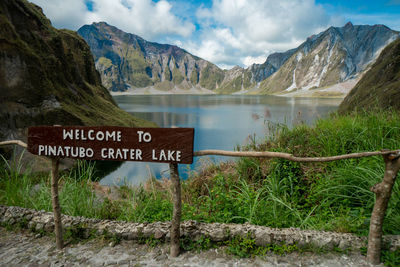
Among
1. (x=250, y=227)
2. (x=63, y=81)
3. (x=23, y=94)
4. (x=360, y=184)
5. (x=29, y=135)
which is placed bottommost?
(x=250, y=227)

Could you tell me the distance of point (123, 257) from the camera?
2865 millimetres

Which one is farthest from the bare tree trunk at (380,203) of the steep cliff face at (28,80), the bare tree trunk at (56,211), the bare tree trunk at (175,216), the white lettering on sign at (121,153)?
the steep cliff face at (28,80)

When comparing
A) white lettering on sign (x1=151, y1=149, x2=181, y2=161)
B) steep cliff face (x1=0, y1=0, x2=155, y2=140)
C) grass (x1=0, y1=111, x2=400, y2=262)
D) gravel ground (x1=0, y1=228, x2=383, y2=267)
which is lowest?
gravel ground (x1=0, y1=228, x2=383, y2=267)

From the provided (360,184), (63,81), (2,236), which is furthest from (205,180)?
(63,81)

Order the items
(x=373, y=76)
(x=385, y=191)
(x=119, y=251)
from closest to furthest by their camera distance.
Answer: (x=385, y=191) < (x=119, y=251) < (x=373, y=76)

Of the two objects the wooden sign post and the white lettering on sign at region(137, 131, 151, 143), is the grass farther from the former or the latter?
the white lettering on sign at region(137, 131, 151, 143)

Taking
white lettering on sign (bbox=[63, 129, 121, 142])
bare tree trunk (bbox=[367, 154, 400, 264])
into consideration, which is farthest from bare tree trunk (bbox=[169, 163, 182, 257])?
bare tree trunk (bbox=[367, 154, 400, 264])

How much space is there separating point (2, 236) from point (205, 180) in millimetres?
4362

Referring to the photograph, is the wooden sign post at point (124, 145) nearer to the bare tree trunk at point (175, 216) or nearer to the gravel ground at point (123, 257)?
the bare tree trunk at point (175, 216)

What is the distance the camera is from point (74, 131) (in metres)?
2.91

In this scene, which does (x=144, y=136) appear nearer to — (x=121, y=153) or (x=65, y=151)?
(x=121, y=153)

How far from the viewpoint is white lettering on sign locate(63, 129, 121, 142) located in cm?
284

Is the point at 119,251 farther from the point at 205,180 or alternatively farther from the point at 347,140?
the point at 347,140

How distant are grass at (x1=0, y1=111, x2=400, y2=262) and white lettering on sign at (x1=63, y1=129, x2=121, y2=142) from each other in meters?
1.60
